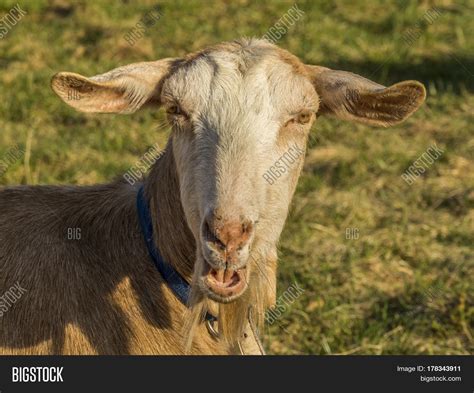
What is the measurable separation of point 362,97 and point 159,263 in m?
1.33

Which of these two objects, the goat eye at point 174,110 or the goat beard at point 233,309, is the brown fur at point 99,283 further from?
the goat eye at point 174,110

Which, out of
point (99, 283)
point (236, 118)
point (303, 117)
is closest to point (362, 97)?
point (303, 117)

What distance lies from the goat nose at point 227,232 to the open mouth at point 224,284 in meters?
0.15

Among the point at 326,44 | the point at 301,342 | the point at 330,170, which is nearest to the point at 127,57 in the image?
the point at 326,44

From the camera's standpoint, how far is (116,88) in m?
5.38

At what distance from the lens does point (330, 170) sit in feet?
→ 31.3

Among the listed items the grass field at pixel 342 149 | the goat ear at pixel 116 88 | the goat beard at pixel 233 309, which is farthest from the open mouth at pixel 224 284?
the grass field at pixel 342 149

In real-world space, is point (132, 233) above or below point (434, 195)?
above

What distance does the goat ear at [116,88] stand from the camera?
17.4 ft

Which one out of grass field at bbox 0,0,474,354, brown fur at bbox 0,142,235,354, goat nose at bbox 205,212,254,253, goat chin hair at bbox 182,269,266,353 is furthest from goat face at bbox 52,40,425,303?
grass field at bbox 0,0,474,354

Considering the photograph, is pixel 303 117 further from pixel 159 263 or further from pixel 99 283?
pixel 99 283
